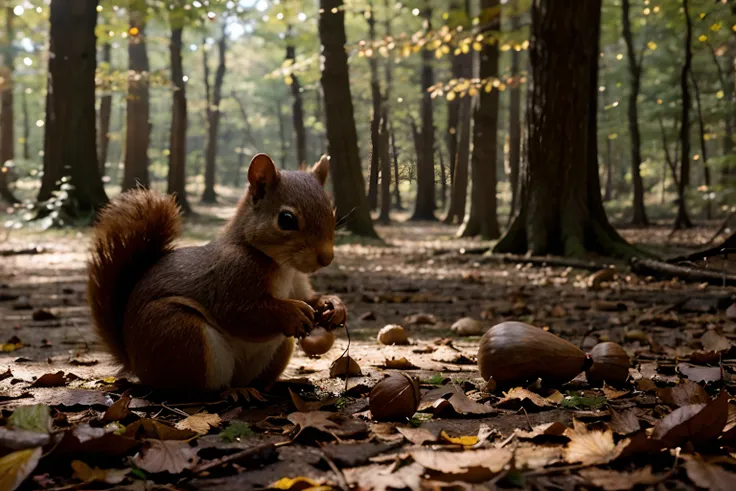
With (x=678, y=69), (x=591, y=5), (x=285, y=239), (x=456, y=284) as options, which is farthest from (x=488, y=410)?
(x=678, y=69)

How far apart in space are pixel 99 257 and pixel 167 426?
0.83 metres

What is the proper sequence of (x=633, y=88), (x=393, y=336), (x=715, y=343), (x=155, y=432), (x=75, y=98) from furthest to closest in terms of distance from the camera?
(x=633, y=88)
(x=75, y=98)
(x=393, y=336)
(x=715, y=343)
(x=155, y=432)

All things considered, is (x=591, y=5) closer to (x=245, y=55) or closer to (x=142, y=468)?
(x=142, y=468)

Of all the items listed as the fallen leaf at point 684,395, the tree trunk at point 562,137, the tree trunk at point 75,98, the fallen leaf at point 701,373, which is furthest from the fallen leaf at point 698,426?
the tree trunk at point 75,98

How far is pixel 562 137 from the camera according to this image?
6.93 meters

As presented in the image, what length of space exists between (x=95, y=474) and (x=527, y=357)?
1.30 meters

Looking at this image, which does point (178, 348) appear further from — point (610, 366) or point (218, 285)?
point (610, 366)

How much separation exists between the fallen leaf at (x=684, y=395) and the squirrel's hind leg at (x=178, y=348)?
1325mm

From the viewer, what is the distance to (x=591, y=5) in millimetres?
7117

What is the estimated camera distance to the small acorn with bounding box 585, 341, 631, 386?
2.07m

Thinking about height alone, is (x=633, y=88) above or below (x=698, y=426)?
above

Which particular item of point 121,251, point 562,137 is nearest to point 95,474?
point 121,251

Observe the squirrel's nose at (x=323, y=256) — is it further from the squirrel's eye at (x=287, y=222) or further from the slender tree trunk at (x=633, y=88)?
the slender tree trunk at (x=633, y=88)

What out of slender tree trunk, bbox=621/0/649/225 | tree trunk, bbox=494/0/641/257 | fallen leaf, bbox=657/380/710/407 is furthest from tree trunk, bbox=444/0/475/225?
fallen leaf, bbox=657/380/710/407
